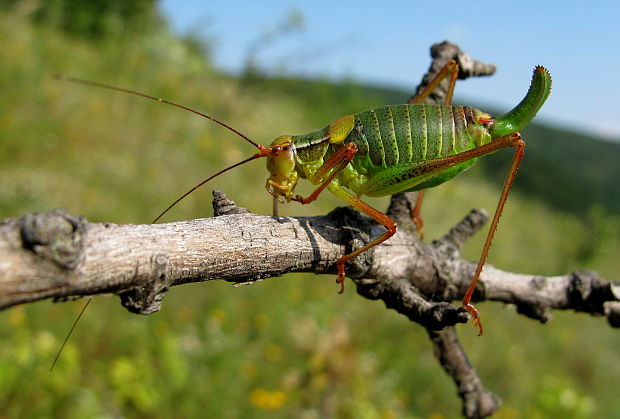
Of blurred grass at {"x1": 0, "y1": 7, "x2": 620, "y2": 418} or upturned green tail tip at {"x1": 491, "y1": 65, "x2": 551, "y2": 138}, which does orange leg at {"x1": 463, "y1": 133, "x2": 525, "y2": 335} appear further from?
blurred grass at {"x1": 0, "y1": 7, "x2": 620, "y2": 418}

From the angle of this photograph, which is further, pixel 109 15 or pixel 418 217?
pixel 109 15

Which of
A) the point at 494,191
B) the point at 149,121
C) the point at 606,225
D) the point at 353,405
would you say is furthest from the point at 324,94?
the point at 353,405

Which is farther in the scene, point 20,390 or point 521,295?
point 20,390

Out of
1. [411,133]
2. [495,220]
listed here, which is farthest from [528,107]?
[495,220]

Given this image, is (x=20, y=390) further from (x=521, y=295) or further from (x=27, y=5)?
(x=27, y=5)

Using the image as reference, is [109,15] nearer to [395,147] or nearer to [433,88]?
[433,88]

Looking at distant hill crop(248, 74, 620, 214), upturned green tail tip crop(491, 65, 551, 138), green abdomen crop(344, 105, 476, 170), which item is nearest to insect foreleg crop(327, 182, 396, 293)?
green abdomen crop(344, 105, 476, 170)

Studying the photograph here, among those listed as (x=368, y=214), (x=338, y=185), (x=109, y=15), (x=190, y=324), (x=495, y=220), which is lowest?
(x=190, y=324)
